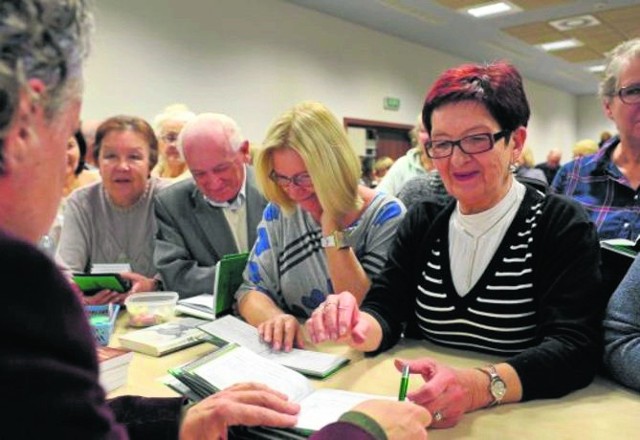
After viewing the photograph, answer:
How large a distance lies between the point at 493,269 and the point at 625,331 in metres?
0.32

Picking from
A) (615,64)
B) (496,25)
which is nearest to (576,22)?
(496,25)

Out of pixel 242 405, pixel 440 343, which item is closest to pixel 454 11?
pixel 440 343

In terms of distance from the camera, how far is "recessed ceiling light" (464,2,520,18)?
6752mm

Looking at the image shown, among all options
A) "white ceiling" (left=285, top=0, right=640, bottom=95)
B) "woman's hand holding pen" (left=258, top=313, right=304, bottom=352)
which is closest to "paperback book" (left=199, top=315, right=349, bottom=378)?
"woman's hand holding pen" (left=258, top=313, right=304, bottom=352)

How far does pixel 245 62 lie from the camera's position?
20.5 ft

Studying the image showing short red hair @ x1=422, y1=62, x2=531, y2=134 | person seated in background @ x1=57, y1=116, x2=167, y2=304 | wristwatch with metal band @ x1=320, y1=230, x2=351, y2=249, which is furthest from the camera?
person seated in background @ x1=57, y1=116, x2=167, y2=304

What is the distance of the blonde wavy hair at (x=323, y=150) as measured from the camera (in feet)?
6.08

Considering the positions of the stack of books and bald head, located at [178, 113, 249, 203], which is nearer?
the stack of books

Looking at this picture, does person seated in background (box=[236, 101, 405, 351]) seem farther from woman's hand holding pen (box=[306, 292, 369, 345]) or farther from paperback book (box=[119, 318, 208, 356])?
woman's hand holding pen (box=[306, 292, 369, 345])

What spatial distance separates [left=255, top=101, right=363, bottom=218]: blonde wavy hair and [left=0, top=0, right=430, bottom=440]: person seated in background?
49.5 inches

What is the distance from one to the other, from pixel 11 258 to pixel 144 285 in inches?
70.5

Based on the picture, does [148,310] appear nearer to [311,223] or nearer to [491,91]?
[311,223]

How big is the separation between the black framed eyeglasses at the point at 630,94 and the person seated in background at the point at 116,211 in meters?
2.05

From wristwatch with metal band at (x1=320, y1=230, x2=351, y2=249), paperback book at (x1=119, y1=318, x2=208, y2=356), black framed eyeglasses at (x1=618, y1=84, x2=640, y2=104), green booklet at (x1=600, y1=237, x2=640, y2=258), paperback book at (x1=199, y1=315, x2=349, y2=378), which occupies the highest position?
black framed eyeglasses at (x1=618, y1=84, x2=640, y2=104)
